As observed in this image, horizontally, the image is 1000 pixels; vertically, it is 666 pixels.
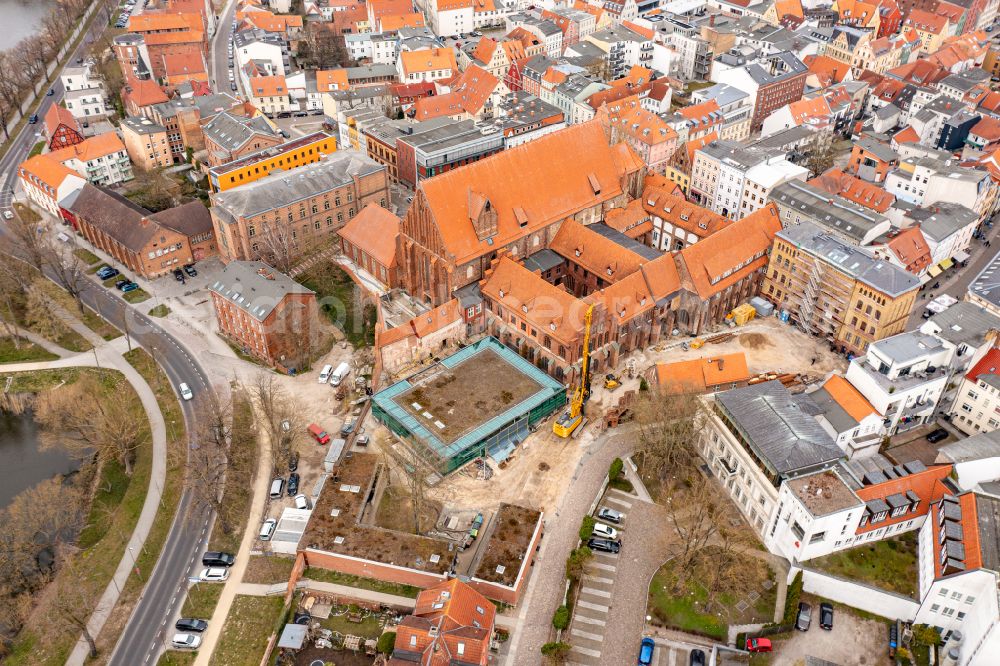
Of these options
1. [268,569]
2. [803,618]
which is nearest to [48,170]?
[268,569]

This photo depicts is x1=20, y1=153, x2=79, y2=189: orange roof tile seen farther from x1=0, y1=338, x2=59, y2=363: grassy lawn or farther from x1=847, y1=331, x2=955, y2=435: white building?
x1=847, y1=331, x2=955, y2=435: white building

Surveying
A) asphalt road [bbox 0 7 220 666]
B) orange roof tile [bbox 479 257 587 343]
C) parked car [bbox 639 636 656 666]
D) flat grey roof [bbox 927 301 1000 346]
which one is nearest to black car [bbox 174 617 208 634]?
asphalt road [bbox 0 7 220 666]

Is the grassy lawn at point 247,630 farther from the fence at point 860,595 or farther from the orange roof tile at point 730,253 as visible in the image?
the orange roof tile at point 730,253

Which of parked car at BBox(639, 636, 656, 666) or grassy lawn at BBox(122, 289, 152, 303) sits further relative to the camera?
grassy lawn at BBox(122, 289, 152, 303)

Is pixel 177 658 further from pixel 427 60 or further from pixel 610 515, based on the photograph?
pixel 427 60

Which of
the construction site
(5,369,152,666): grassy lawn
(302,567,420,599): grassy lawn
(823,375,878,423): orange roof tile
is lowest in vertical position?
(5,369,152,666): grassy lawn

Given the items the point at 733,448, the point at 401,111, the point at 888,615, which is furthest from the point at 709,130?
the point at 888,615
